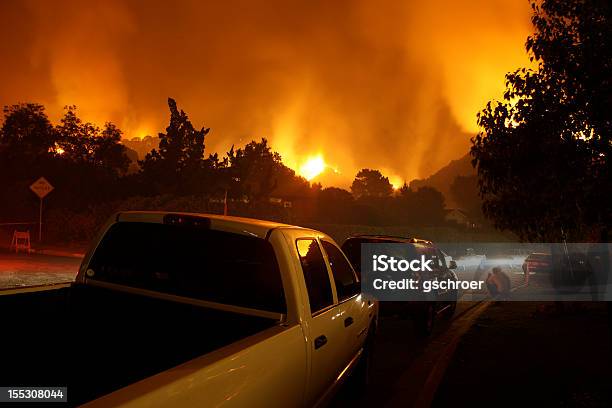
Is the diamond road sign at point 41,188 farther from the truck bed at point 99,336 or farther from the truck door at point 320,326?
the truck door at point 320,326

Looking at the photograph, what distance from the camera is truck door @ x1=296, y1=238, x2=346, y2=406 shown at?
3.49 m

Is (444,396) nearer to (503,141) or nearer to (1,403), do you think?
(1,403)

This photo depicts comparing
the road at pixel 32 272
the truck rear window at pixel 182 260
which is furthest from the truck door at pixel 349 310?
the road at pixel 32 272

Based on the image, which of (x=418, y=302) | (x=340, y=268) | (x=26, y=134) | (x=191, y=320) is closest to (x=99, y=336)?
(x=191, y=320)

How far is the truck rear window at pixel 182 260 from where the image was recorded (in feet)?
12.6

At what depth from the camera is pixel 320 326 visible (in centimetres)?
367

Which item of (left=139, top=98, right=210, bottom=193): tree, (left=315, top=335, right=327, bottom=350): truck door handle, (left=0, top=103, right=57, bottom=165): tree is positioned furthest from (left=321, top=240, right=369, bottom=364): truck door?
(left=0, top=103, right=57, bottom=165): tree

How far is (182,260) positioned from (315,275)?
1.04m

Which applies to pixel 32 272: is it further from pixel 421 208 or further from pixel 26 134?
pixel 421 208

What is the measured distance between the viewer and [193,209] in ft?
111

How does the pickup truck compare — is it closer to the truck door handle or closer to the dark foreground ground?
the truck door handle

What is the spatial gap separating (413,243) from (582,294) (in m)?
10.2

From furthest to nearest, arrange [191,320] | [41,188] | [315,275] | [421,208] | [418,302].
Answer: [421,208], [41,188], [418,302], [315,275], [191,320]

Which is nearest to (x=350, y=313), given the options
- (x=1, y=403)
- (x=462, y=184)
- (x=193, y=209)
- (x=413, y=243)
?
(x=1, y=403)
